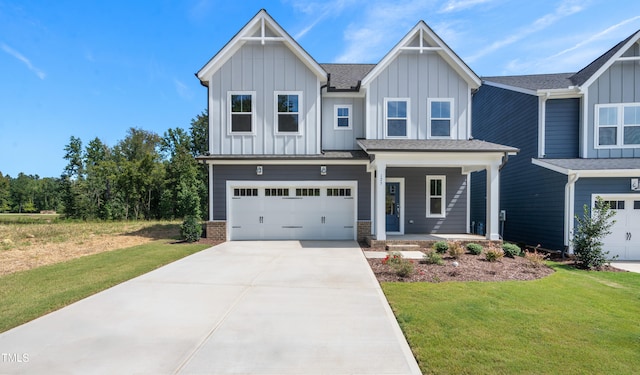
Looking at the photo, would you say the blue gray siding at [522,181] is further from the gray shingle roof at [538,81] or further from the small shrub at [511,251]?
the small shrub at [511,251]

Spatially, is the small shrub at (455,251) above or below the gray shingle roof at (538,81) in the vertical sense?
below

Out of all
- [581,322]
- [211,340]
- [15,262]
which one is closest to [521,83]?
[581,322]

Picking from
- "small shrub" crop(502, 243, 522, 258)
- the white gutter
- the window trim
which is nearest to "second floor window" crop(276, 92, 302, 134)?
the window trim

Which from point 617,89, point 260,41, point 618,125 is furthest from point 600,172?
point 260,41

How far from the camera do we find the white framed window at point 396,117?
40.5 ft

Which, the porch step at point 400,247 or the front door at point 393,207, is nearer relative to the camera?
the porch step at point 400,247

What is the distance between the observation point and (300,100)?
12.3 meters

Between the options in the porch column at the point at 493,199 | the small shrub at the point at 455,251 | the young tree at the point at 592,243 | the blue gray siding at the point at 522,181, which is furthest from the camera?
the blue gray siding at the point at 522,181

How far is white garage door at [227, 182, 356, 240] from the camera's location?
489 inches

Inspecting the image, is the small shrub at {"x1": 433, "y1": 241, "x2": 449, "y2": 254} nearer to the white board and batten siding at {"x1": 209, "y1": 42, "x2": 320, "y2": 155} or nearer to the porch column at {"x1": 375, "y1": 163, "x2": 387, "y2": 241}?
the porch column at {"x1": 375, "y1": 163, "x2": 387, "y2": 241}

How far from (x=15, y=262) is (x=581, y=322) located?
13.4 m

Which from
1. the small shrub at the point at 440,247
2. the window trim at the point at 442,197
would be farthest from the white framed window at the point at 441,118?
the small shrub at the point at 440,247

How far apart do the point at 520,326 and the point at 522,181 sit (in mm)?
10556

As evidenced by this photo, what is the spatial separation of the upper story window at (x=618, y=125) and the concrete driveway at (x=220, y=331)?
1105 cm
